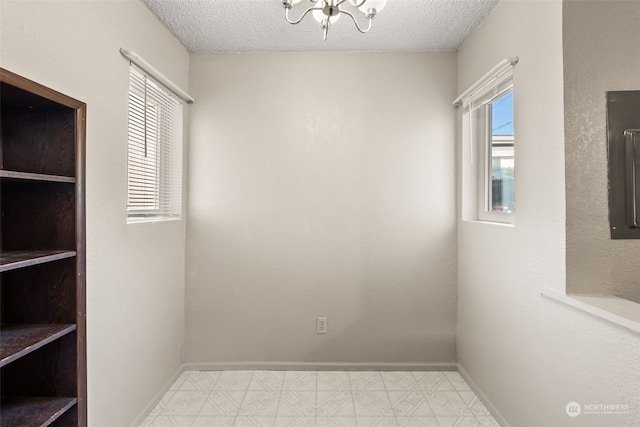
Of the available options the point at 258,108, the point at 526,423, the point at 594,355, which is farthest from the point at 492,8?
the point at 526,423

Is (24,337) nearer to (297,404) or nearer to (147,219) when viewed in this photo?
(147,219)

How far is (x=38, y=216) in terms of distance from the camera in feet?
4.48

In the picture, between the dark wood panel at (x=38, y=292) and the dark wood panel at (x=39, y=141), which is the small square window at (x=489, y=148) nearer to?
the dark wood panel at (x=39, y=141)

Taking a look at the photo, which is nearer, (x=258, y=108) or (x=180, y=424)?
(x=180, y=424)

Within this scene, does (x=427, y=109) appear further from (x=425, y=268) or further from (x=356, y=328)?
(x=356, y=328)

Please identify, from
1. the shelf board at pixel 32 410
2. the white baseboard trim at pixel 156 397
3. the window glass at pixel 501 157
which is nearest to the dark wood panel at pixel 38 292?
the shelf board at pixel 32 410

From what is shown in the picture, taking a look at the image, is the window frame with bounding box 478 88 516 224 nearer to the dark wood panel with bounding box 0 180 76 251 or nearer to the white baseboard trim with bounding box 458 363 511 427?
the white baseboard trim with bounding box 458 363 511 427

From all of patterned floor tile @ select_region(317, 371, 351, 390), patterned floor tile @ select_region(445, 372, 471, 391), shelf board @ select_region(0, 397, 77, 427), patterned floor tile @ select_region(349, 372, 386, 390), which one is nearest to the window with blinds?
shelf board @ select_region(0, 397, 77, 427)

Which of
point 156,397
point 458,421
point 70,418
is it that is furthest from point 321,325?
point 70,418

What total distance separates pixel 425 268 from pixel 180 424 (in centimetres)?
188

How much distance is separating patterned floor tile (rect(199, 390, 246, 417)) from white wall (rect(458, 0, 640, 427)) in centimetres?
155

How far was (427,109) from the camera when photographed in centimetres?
262

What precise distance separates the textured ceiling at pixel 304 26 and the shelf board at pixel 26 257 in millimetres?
1526

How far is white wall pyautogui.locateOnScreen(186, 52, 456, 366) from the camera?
2.62 metres
